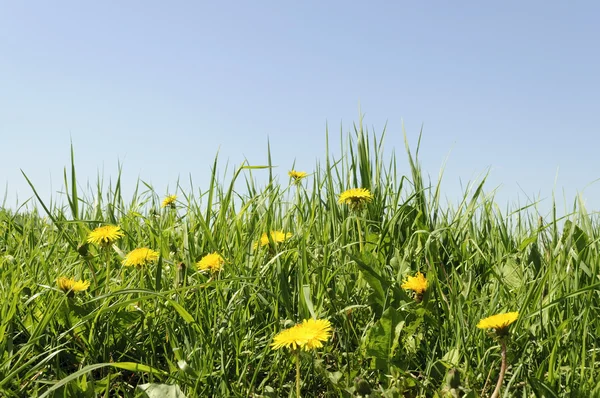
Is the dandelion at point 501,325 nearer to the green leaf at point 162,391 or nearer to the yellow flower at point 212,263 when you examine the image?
the green leaf at point 162,391

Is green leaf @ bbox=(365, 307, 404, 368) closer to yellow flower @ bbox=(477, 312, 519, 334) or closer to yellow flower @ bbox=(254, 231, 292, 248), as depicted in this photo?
yellow flower @ bbox=(477, 312, 519, 334)

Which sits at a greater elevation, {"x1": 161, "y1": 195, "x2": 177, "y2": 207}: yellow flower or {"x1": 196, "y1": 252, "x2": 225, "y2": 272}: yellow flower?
{"x1": 161, "y1": 195, "x2": 177, "y2": 207}: yellow flower

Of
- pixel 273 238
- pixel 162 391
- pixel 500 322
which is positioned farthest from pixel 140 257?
pixel 500 322

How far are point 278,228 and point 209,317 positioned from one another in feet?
3.53

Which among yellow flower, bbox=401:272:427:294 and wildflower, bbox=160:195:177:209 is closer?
yellow flower, bbox=401:272:427:294

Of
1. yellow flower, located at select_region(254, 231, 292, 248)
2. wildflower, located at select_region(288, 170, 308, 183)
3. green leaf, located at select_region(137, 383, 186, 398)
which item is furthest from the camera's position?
wildflower, located at select_region(288, 170, 308, 183)

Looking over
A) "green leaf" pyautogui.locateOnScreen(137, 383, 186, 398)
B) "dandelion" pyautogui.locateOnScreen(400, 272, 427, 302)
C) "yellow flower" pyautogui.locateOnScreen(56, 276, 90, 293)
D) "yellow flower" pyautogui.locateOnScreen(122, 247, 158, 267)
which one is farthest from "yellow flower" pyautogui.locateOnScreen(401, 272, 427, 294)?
"yellow flower" pyautogui.locateOnScreen(56, 276, 90, 293)

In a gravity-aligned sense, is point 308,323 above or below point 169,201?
below

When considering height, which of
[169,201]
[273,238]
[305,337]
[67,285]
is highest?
[169,201]

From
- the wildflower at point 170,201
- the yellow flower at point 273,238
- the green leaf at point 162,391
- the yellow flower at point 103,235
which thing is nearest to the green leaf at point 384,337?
the green leaf at point 162,391

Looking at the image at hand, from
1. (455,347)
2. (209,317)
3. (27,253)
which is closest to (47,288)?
(209,317)

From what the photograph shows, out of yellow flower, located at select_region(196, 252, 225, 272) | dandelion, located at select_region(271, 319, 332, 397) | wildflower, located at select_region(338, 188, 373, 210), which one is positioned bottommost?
dandelion, located at select_region(271, 319, 332, 397)

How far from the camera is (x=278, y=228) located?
9.09 ft

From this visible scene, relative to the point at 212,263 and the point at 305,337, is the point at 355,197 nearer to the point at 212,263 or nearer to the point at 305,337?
the point at 212,263
